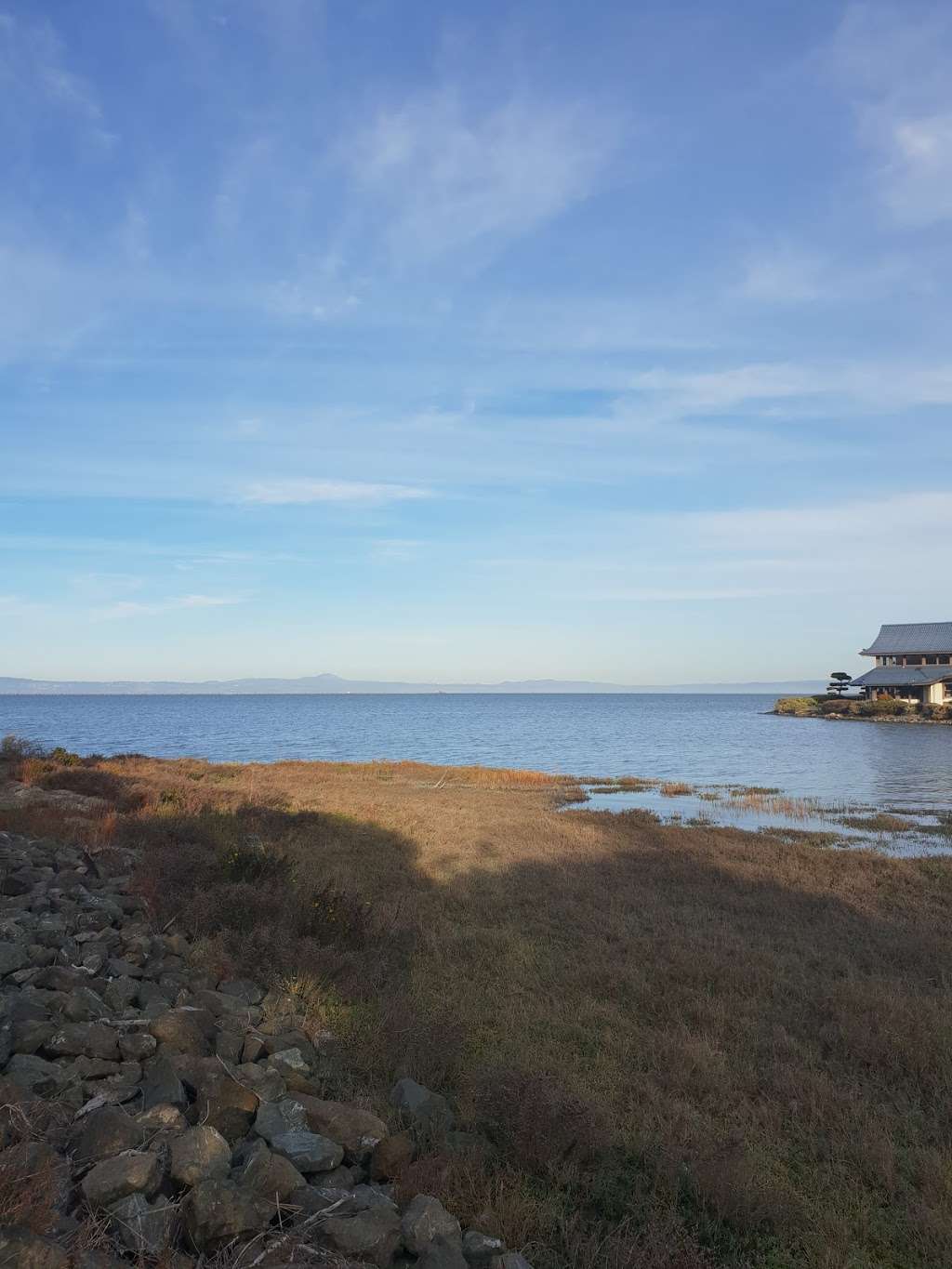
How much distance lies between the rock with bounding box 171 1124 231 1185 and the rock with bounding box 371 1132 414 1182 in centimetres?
104

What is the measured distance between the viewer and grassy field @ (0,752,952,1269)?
5449 mm

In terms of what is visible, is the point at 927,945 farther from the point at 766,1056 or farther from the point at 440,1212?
the point at 440,1212

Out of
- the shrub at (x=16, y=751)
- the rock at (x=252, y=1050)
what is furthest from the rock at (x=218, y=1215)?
the shrub at (x=16, y=751)

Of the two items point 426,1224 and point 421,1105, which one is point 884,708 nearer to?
point 421,1105

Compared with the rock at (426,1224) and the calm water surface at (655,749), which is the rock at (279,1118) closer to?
the rock at (426,1224)

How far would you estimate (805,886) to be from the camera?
56.3 ft

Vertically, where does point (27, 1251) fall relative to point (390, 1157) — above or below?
above

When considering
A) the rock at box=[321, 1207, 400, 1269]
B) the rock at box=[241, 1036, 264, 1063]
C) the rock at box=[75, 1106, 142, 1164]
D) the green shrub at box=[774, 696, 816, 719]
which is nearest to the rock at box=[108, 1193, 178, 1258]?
the rock at box=[75, 1106, 142, 1164]

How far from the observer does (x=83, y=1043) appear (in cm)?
614

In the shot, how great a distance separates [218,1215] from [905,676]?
405 feet

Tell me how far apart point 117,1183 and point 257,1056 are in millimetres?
2756

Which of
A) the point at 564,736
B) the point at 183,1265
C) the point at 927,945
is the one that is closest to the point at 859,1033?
the point at 927,945

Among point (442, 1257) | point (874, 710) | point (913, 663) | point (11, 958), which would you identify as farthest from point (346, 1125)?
point (913, 663)

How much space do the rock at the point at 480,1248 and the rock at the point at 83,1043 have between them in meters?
3.17
